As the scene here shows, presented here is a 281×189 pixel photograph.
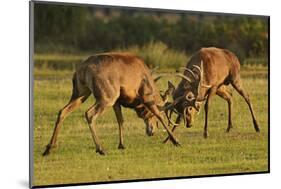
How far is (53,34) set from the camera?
188 inches

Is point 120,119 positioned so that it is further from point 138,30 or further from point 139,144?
point 138,30

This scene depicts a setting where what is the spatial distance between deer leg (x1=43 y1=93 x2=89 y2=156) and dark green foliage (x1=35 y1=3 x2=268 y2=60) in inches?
13.5

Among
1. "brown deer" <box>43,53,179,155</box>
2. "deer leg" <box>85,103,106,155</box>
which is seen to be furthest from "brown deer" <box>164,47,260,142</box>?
"deer leg" <box>85,103,106,155</box>

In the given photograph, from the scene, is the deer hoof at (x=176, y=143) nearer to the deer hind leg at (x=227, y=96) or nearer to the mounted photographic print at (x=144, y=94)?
the mounted photographic print at (x=144, y=94)

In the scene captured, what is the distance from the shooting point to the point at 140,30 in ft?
16.6

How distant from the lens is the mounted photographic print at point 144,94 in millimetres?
4770

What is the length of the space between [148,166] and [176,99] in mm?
541

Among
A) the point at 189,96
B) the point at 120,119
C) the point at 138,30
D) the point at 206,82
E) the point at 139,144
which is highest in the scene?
the point at 138,30

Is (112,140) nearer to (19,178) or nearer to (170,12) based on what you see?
(19,178)

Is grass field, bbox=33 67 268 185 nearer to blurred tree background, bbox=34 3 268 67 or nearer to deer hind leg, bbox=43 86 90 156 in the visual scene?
deer hind leg, bbox=43 86 90 156

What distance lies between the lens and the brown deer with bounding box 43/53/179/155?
15.9 feet

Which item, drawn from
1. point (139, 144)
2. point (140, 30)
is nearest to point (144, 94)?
point (139, 144)

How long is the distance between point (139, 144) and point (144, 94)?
363 mm

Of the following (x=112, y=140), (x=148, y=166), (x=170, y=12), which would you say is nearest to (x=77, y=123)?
(x=112, y=140)
